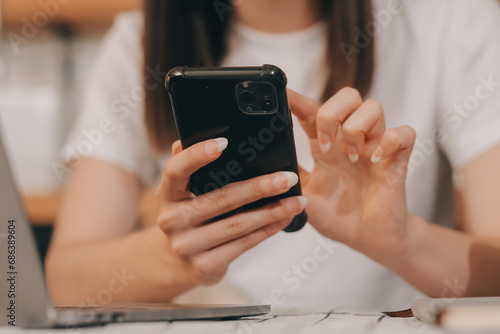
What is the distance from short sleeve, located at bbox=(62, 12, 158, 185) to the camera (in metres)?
0.61

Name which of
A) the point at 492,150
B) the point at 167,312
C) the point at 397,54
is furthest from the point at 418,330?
the point at 397,54

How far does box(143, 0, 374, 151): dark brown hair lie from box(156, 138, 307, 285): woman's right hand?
23cm

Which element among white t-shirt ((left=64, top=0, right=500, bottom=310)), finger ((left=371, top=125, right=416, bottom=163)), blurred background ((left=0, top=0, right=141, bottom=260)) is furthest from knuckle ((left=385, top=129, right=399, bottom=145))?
blurred background ((left=0, top=0, right=141, bottom=260))

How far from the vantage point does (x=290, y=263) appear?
57 centimetres

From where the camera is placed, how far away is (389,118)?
58 cm

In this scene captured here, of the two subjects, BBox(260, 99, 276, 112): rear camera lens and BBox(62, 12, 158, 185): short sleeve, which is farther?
BBox(62, 12, 158, 185): short sleeve

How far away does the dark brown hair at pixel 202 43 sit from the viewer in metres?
0.56

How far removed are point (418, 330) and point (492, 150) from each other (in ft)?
1.10

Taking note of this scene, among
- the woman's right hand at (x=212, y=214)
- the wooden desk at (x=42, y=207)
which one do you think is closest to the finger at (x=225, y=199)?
the woman's right hand at (x=212, y=214)

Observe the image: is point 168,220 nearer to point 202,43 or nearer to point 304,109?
point 304,109

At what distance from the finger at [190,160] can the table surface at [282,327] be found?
0.11m

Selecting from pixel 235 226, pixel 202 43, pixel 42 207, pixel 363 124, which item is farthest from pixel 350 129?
pixel 42 207

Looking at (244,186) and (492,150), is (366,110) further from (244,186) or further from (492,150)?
(492,150)

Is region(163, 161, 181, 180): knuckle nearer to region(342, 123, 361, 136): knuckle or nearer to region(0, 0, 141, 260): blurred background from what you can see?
region(342, 123, 361, 136): knuckle
